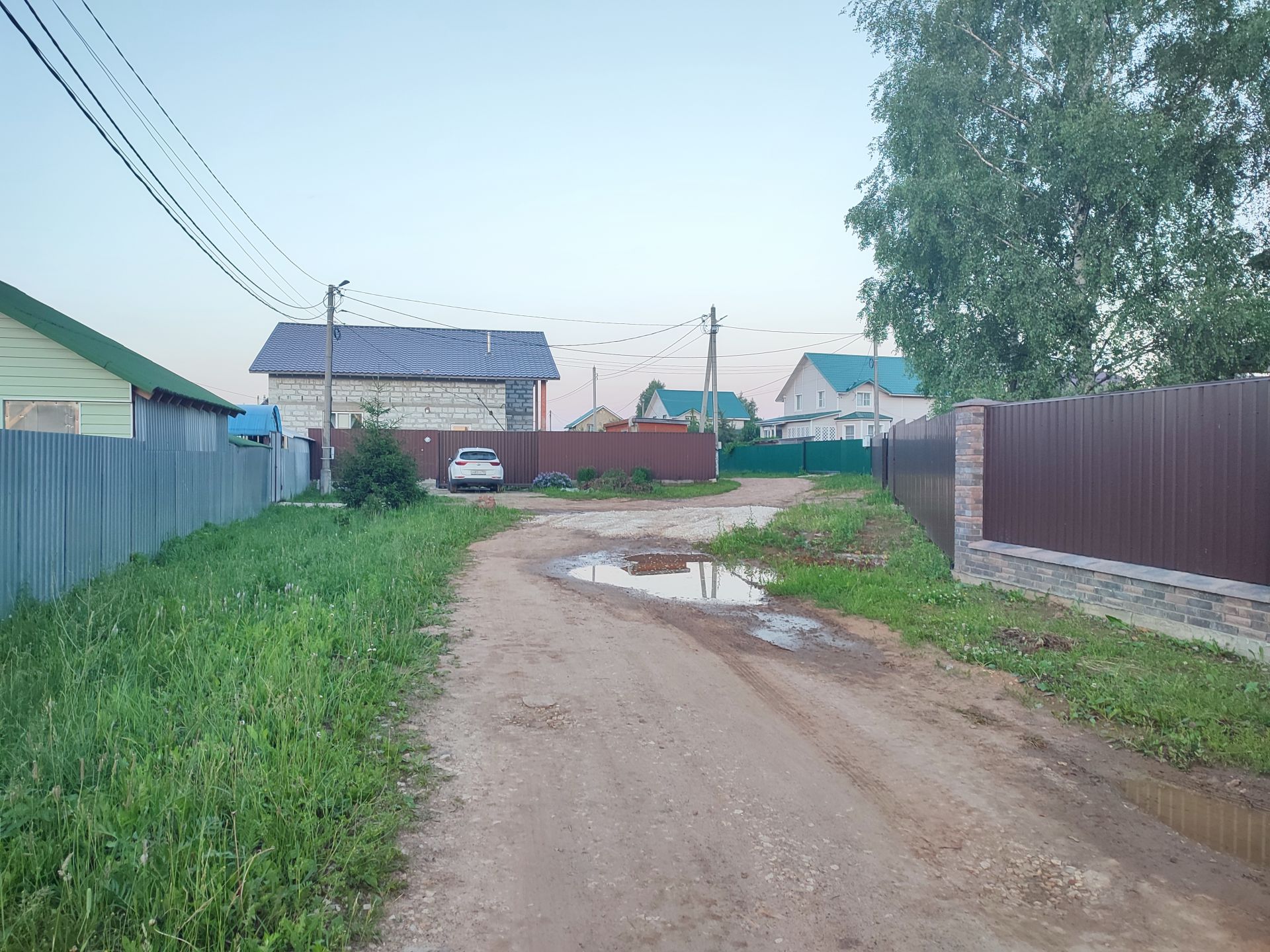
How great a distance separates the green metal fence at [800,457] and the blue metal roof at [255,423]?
21.3 meters

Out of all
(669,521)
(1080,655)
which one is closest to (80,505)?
(1080,655)

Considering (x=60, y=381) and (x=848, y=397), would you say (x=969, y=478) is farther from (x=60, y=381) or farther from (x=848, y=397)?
(x=848, y=397)

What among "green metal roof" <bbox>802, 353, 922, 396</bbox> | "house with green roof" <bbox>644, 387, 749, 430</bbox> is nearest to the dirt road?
"green metal roof" <bbox>802, 353, 922, 396</bbox>

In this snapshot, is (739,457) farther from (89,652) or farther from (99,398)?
(89,652)

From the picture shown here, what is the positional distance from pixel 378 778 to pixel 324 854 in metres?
0.62

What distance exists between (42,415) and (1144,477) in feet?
49.6

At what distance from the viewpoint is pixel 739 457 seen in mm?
43531

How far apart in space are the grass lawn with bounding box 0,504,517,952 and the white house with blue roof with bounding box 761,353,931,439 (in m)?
45.1

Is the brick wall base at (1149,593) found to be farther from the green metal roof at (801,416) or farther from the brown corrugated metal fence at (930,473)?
the green metal roof at (801,416)

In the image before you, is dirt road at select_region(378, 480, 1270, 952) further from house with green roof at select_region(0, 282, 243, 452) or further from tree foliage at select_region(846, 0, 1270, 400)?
tree foliage at select_region(846, 0, 1270, 400)

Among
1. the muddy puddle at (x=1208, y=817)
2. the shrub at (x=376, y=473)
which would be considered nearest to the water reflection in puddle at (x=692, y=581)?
the muddy puddle at (x=1208, y=817)

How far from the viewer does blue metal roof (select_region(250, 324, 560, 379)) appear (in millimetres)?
34656

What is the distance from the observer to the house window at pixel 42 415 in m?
12.7

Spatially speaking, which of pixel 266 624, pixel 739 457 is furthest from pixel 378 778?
pixel 739 457
